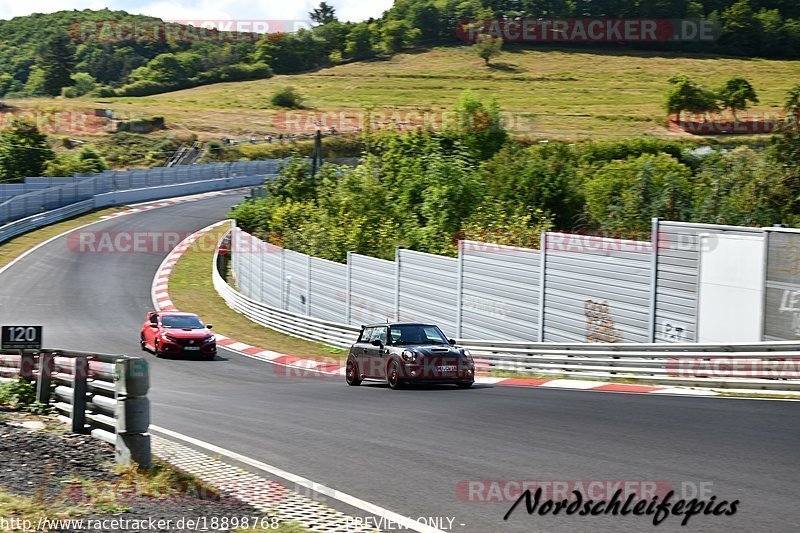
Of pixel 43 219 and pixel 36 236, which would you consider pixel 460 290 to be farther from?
pixel 43 219

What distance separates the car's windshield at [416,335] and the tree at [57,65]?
171 m

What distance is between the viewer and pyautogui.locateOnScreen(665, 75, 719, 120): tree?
112250 mm

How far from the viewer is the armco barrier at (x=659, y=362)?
15844 mm

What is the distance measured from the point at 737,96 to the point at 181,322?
327ft

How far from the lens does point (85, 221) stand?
59656 mm

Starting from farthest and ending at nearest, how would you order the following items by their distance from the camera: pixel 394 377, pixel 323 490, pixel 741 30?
1. pixel 741 30
2. pixel 394 377
3. pixel 323 490

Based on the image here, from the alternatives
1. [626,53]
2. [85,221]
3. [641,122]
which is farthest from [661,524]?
[626,53]

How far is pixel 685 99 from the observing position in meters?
113

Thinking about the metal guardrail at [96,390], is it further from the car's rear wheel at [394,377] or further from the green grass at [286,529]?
the car's rear wheel at [394,377]

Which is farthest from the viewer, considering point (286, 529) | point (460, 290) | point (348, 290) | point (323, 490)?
point (348, 290)

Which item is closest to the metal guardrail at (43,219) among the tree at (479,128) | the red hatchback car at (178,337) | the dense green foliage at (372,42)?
the red hatchback car at (178,337)

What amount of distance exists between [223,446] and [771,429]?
647cm

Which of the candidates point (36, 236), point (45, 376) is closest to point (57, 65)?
point (36, 236)

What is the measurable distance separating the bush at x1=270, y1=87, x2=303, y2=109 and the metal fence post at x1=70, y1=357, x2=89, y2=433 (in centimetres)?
13028
